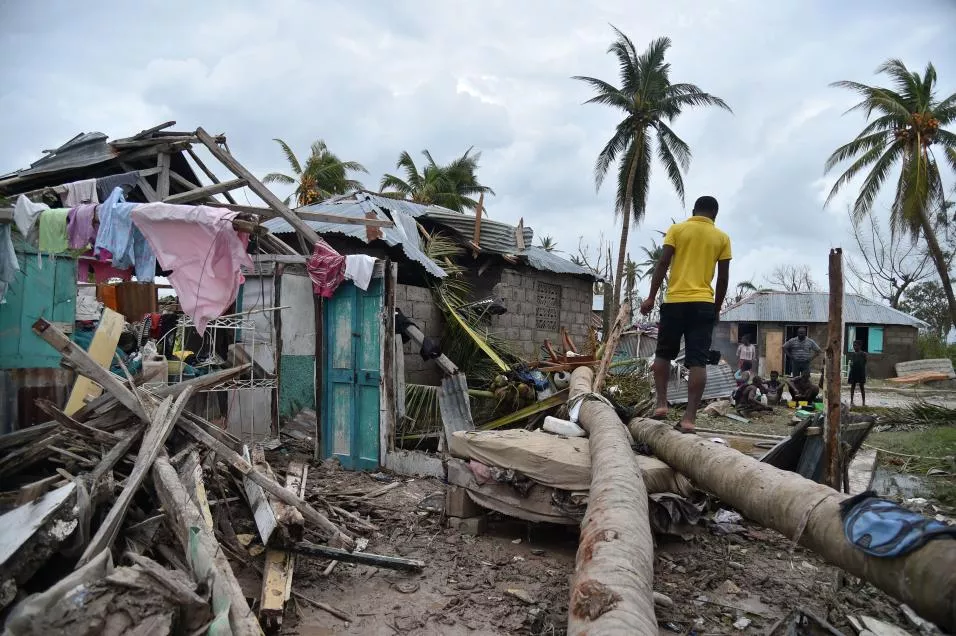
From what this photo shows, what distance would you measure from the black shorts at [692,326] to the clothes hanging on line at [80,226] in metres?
5.30

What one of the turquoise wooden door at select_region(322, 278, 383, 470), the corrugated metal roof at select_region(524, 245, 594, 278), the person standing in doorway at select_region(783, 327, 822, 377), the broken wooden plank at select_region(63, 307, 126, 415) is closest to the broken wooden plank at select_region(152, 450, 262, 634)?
the broken wooden plank at select_region(63, 307, 126, 415)

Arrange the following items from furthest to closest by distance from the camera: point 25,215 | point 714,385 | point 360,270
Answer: point 714,385, point 360,270, point 25,215

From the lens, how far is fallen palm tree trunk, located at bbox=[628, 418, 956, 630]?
1892mm

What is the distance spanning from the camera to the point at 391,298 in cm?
680

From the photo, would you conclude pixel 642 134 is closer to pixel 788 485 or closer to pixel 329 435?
pixel 329 435

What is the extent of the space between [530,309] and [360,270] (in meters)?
5.28

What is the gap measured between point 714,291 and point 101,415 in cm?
495

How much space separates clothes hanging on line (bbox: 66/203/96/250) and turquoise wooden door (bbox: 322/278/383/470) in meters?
2.69

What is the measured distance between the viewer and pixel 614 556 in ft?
8.18

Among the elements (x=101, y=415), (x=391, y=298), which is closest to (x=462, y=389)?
(x=391, y=298)

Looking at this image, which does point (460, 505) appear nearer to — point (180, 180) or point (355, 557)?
point (355, 557)

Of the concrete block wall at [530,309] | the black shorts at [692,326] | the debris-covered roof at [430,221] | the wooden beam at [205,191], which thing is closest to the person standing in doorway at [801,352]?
the concrete block wall at [530,309]

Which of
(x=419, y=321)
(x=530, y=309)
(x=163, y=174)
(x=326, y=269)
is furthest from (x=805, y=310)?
(x=163, y=174)

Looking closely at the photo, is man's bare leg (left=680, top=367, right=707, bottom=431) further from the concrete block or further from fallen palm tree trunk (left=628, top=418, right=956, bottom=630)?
the concrete block
